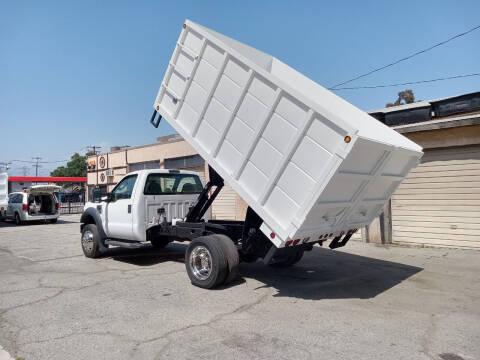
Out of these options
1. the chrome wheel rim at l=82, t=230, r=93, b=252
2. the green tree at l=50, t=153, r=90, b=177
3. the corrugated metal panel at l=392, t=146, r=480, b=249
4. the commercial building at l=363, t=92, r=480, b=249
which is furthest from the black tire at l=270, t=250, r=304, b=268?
the green tree at l=50, t=153, r=90, b=177

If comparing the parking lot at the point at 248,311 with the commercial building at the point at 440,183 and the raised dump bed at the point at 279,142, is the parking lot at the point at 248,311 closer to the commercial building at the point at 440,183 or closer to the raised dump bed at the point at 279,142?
the raised dump bed at the point at 279,142

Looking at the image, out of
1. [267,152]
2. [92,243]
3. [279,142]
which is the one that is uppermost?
[279,142]

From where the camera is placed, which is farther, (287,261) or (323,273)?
(287,261)

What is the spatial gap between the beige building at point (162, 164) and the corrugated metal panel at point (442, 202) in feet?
16.9

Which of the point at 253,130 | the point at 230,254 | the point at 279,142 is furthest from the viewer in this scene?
the point at 230,254

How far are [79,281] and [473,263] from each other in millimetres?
8330

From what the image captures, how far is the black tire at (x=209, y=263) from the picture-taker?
588cm

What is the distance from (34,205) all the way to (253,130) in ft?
61.1

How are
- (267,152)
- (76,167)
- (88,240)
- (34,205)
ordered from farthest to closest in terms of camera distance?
(76,167), (34,205), (88,240), (267,152)

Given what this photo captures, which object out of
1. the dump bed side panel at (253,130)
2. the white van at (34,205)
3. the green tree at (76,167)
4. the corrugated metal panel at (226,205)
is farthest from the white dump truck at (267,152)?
the green tree at (76,167)

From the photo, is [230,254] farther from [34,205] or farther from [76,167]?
[76,167]

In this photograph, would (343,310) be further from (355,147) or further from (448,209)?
(448,209)

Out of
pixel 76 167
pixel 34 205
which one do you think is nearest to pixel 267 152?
pixel 34 205

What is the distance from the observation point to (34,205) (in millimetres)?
19984
